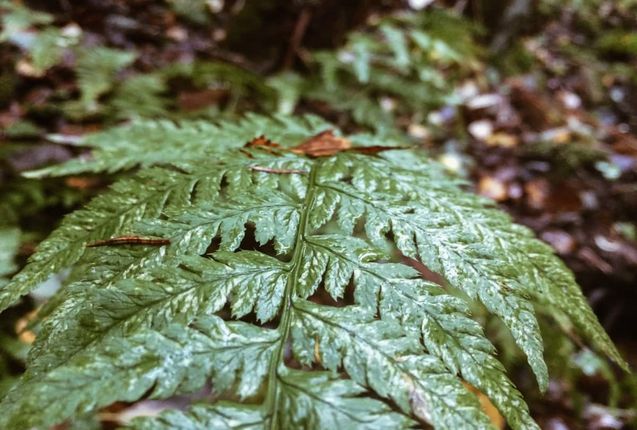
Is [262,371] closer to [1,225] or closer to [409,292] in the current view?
[409,292]

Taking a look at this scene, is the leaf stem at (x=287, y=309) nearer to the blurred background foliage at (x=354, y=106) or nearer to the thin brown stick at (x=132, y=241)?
the thin brown stick at (x=132, y=241)

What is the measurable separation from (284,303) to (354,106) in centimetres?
243

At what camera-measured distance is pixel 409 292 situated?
1037 millimetres

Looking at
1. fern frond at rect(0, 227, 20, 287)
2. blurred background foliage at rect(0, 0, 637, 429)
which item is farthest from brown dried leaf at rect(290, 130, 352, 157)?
fern frond at rect(0, 227, 20, 287)

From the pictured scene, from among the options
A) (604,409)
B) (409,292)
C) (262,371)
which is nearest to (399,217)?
(409,292)

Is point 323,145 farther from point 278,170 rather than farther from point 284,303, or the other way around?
point 284,303

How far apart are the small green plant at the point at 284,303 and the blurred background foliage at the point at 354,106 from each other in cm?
102

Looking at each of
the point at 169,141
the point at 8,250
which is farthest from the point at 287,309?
the point at 8,250

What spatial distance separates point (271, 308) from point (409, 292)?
1.12 feet

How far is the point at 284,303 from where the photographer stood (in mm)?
1032

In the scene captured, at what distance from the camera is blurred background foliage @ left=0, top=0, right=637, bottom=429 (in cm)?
239

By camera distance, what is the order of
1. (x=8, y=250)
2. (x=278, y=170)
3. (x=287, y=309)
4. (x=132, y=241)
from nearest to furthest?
(x=287, y=309) < (x=132, y=241) < (x=278, y=170) < (x=8, y=250)

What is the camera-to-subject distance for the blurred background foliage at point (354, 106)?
2.39 metres

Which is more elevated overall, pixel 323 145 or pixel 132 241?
pixel 323 145
